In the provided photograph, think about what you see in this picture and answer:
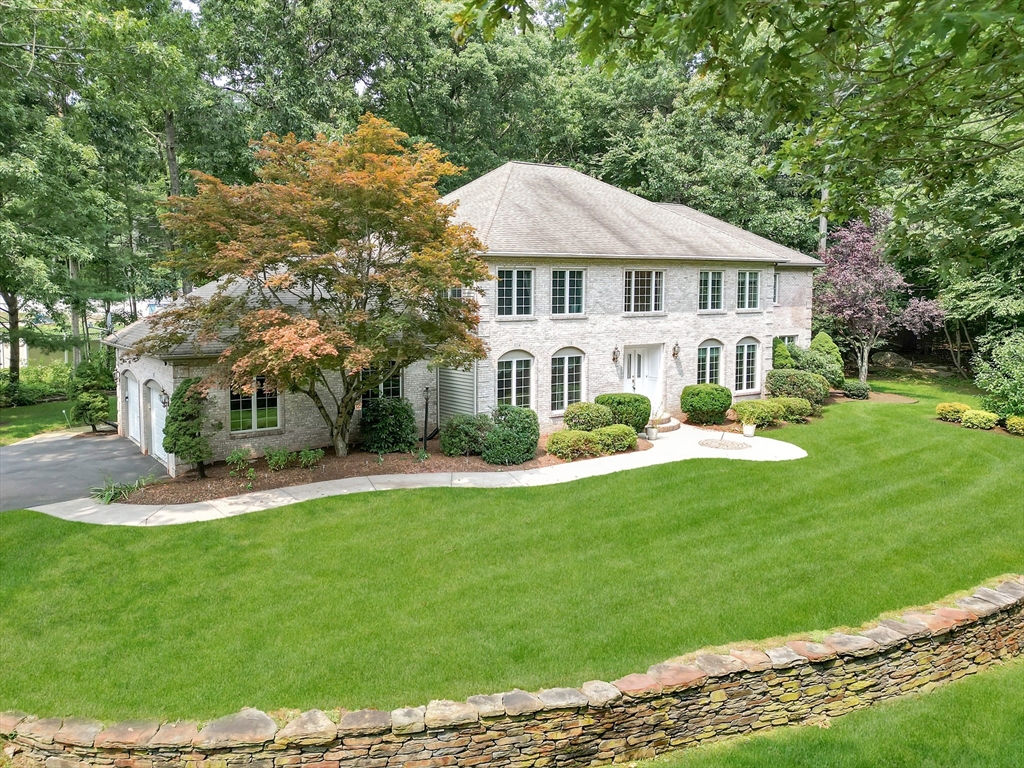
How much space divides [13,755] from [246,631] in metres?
2.70

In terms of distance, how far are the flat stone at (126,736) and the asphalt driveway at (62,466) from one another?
32.5 feet

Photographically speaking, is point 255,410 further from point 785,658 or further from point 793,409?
point 793,409

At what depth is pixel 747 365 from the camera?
2500 centimetres

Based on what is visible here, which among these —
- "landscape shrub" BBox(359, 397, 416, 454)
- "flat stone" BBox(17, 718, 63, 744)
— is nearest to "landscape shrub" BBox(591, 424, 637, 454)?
"landscape shrub" BBox(359, 397, 416, 454)

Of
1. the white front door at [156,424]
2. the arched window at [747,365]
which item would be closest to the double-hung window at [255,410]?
the white front door at [156,424]

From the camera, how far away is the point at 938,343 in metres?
36.7

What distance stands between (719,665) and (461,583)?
4430mm

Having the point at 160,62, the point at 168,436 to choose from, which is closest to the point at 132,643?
the point at 168,436

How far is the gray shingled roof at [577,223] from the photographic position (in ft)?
64.7

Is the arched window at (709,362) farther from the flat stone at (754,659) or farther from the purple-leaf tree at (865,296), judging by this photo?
the flat stone at (754,659)

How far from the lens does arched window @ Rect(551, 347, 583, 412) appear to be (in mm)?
20406

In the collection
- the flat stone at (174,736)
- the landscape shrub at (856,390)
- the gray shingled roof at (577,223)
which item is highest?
the gray shingled roof at (577,223)

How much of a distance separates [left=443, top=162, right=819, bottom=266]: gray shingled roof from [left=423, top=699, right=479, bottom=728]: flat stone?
13.7 meters

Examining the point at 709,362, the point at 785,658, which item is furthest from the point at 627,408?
the point at 785,658
